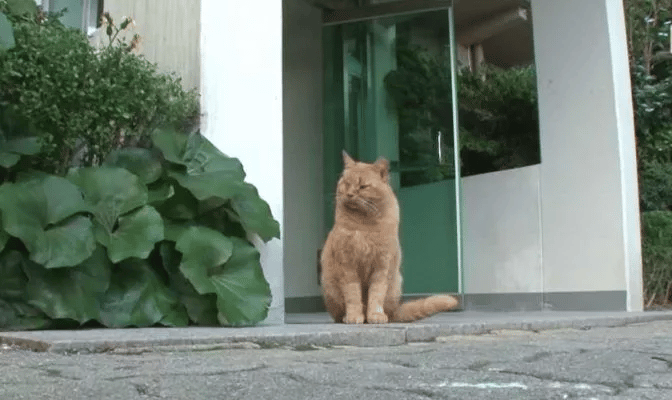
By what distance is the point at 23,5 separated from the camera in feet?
15.0

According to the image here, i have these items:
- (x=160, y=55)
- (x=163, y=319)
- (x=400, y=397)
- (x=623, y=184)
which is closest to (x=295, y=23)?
(x=160, y=55)

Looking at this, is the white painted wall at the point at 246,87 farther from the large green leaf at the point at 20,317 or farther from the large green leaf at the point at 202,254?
the large green leaf at the point at 20,317

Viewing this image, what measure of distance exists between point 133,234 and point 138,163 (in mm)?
530

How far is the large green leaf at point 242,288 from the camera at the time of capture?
13.8ft

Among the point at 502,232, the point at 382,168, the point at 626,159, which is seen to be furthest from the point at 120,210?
the point at 626,159

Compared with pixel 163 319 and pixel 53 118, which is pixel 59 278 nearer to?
pixel 163 319

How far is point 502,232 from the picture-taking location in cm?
756

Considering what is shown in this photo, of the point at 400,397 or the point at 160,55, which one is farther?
the point at 160,55

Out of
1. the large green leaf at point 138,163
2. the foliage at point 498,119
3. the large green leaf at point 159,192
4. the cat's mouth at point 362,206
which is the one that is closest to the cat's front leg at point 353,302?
the cat's mouth at point 362,206

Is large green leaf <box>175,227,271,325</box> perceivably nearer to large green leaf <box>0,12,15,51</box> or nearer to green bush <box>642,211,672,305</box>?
large green leaf <box>0,12,15,51</box>

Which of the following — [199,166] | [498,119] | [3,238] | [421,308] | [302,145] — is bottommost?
[421,308]

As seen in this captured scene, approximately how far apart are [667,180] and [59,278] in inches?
270

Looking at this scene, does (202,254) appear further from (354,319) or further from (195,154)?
(354,319)

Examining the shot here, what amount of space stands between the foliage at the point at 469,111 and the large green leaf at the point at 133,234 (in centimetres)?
377
